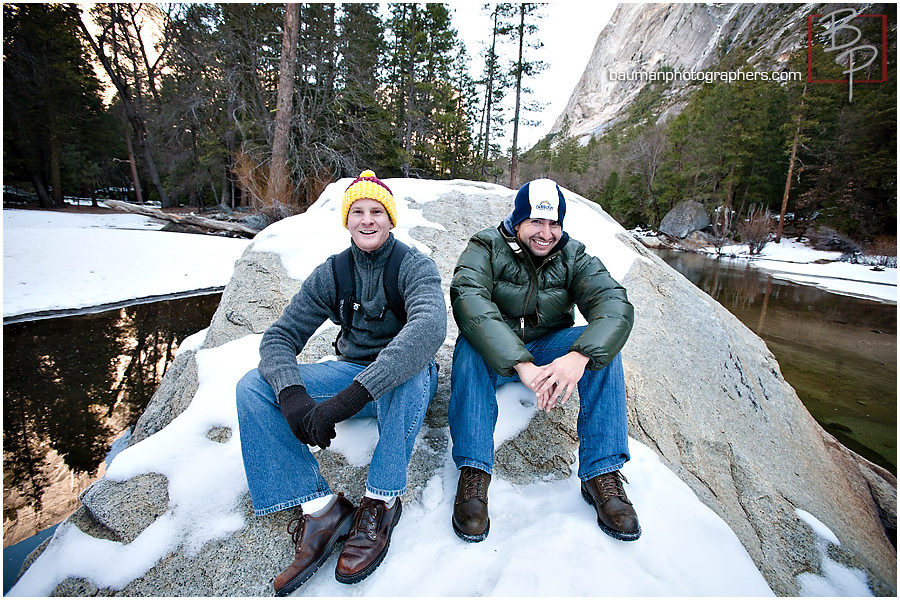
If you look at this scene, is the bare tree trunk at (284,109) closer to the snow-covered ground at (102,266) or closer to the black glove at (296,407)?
the snow-covered ground at (102,266)

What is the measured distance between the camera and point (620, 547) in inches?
56.1

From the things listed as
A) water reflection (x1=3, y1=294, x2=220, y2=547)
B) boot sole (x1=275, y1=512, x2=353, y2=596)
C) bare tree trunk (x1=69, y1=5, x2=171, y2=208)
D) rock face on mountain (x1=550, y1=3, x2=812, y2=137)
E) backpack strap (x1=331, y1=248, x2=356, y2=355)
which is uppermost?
rock face on mountain (x1=550, y1=3, x2=812, y2=137)

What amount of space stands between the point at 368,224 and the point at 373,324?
47 cm

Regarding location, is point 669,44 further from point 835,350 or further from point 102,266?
point 102,266

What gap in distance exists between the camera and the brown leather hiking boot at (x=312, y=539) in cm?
129

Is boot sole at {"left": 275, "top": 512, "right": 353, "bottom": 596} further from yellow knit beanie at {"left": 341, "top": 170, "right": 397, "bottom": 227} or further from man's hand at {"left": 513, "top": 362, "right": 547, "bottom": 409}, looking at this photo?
yellow knit beanie at {"left": 341, "top": 170, "right": 397, "bottom": 227}

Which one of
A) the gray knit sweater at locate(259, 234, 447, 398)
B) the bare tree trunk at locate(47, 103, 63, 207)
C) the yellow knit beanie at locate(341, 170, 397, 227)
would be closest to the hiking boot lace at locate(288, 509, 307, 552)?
the gray knit sweater at locate(259, 234, 447, 398)

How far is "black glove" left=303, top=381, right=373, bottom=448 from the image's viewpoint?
55.2 inches

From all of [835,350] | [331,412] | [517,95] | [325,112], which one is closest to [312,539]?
[331,412]

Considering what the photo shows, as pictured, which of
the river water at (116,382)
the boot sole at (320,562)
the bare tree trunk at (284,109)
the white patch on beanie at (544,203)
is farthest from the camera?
the bare tree trunk at (284,109)

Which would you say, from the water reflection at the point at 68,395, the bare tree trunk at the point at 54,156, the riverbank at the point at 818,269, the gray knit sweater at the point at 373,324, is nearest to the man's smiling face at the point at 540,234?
the gray knit sweater at the point at 373,324

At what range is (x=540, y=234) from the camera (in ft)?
6.32

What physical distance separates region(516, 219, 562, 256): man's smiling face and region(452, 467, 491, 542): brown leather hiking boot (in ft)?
3.57

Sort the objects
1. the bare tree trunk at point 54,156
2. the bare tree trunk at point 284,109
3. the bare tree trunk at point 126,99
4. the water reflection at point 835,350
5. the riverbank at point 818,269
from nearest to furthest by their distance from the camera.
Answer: the water reflection at point 835,350
the bare tree trunk at point 284,109
the riverbank at point 818,269
the bare tree trunk at point 126,99
the bare tree trunk at point 54,156
